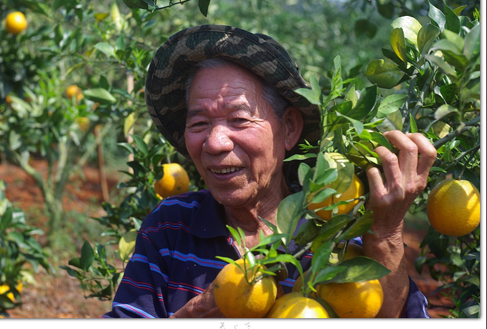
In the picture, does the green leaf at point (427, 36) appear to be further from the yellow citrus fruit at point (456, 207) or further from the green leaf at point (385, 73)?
the yellow citrus fruit at point (456, 207)

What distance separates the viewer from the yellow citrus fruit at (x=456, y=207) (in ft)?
3.11

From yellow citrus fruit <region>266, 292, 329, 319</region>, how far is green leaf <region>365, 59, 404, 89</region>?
524 millimetres

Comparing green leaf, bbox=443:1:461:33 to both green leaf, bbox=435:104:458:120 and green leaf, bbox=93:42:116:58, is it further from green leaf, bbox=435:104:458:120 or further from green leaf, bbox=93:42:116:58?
green leaf, bbox=93:42:116:58

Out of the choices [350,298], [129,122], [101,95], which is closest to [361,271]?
[350,298]

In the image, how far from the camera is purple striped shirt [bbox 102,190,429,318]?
4.09 ft

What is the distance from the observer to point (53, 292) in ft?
12.5

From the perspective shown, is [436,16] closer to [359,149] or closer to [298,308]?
[359,149]

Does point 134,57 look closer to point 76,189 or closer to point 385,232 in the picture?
point 385,232

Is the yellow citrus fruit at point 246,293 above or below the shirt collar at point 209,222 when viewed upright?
above

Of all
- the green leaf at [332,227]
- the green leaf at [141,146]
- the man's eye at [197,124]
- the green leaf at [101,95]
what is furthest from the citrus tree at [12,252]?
the green leaf at [332,227]

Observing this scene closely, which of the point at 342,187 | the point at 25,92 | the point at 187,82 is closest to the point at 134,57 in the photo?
the point at 187,82

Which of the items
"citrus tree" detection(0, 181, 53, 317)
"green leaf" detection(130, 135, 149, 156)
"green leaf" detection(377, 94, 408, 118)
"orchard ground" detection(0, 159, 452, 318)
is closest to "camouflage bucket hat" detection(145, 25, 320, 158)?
"green leaf" detection(130, 135, 149, 156)

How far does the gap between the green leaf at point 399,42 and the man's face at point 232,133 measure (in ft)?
1.25

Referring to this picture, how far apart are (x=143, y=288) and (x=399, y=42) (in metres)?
0.85
